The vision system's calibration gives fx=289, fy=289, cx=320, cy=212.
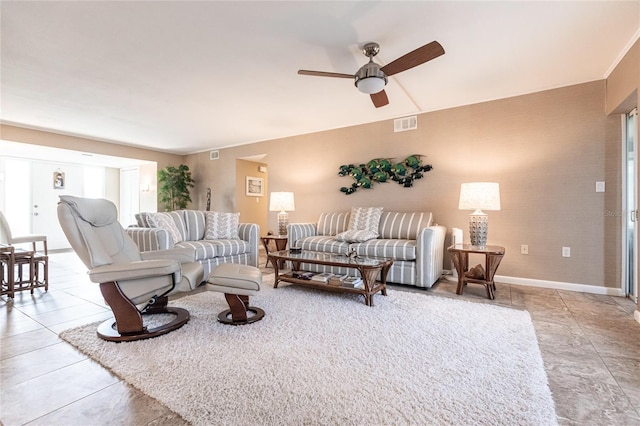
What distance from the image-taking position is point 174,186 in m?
6.68

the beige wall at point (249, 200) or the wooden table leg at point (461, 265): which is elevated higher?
the beige wall at point (249, 200)

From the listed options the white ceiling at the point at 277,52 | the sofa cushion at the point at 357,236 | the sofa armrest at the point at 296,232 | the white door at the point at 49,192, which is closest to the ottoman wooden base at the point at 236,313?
the sofa cushion at the point at 357,236

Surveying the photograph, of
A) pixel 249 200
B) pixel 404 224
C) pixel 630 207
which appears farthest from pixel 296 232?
pixel 630 207

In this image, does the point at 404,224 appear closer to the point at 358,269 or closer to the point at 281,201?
the point at 358,269

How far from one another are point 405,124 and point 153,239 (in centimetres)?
379

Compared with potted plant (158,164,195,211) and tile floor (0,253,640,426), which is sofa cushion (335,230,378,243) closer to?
tile floor (0,253,640,426)

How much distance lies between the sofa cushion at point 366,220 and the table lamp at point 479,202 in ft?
3.91

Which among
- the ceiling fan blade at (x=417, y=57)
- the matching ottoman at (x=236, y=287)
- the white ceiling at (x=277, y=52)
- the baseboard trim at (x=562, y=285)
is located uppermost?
the white ceiling at (x=277, y=52)

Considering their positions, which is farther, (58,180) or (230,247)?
(58,180)

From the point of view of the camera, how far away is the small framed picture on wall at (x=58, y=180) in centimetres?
677

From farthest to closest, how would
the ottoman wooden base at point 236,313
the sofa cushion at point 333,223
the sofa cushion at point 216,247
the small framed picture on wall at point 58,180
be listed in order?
1. the small framed picture on wall at point 58,180
2. the sofa cushion at point 333,223
3. the sofa cushion at point 216,247
4. the ottoman wooden base at point 236,313

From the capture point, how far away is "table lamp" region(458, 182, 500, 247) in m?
3.21

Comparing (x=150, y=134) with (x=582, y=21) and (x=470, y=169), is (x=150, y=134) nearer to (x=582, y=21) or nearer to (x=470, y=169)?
(x=470, y=169)

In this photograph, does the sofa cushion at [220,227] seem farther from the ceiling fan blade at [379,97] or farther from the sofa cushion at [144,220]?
the ceiling fan blade at [379,97]
